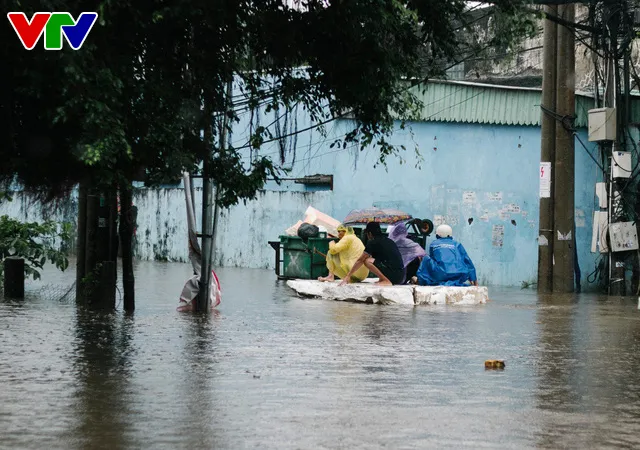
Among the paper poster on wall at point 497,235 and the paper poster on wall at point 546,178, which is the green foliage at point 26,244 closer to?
the paper poster on wall at point 546,178

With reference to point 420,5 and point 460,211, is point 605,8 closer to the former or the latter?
point 460,211

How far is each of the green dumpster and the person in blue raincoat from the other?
4245 millimetres

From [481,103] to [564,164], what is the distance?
5.60 metres

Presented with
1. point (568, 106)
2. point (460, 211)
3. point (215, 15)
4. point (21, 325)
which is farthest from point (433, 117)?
point (215, 15)

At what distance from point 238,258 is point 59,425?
24.1 meters

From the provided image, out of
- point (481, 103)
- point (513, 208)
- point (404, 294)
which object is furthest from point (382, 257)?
point (481, 103)

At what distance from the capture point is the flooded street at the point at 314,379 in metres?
6.84

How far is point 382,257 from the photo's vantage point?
63.4 feet

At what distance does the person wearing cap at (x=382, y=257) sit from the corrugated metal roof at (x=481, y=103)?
6.40m

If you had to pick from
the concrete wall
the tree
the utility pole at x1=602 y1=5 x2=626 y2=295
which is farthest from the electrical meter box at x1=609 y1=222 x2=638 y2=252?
the tree

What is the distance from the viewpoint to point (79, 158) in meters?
8.99

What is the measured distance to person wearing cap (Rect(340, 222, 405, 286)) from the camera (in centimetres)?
1911

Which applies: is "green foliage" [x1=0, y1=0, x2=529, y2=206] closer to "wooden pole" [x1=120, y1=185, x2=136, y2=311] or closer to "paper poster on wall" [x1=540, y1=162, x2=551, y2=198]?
"wooden pole" [x1=120, y1=185, x2=136, y2=311]

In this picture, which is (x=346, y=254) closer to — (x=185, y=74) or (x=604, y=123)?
(x=604, y=123)
